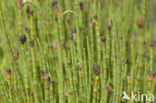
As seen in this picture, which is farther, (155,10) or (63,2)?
(155,10)

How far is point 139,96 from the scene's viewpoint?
1162mm

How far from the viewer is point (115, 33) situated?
1.18 meters

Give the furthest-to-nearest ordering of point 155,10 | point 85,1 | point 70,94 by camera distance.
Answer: point 155,10 < point 85,1 < point 70,94

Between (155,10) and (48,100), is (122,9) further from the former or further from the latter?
(155,10)

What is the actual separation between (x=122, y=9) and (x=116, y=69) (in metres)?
0.92

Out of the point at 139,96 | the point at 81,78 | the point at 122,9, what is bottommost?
the point at 139,96

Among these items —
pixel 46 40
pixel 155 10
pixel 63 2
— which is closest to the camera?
pixel 46 40

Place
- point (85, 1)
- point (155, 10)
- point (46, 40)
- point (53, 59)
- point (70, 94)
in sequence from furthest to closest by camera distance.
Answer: point (155, 10)
point (85, 1)
point (46, 40)
point (53, 59)
point (70, 94)

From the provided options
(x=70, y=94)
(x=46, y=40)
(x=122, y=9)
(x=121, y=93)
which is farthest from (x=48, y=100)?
(x=122, y=9)

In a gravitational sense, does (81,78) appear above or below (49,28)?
below

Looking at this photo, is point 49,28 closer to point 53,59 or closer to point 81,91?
point 53,59

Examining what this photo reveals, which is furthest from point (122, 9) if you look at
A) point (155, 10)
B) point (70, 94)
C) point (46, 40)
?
point (155, 10)

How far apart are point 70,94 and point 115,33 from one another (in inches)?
16.1

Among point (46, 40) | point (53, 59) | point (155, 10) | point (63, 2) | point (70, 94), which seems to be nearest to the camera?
point (70, 94)
